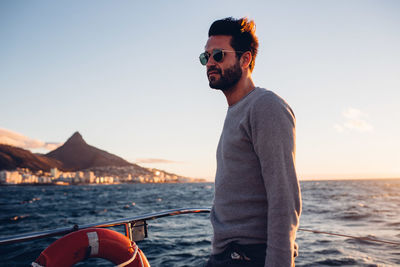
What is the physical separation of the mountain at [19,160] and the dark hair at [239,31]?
15576cm

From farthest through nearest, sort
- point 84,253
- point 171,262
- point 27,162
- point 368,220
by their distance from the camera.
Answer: point 27,162
point 368,220
point 171,262
point 84,253

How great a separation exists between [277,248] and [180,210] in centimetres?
163

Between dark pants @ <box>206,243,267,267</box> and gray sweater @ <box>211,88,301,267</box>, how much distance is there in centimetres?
2

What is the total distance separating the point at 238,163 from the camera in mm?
1222

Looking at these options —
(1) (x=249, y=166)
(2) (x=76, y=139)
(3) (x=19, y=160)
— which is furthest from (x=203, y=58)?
(2) (x=76, y=139)

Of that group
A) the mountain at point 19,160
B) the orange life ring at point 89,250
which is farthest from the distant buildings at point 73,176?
the orange life ring at point 89,250

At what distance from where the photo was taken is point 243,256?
113 centimetres

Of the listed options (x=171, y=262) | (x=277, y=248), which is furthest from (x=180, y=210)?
(x=171, y=262)

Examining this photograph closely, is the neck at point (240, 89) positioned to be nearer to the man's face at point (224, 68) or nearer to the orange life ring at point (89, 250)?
the man's face at point (224, 68)

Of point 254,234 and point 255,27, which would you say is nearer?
point 254,234

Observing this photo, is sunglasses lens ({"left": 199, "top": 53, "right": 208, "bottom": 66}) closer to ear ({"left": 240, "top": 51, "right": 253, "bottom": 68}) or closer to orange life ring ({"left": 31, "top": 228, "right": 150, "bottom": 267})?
ear ({"left": 240, "top": 51, "right": 253, "bottom": 68})

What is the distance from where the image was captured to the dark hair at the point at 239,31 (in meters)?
1.42

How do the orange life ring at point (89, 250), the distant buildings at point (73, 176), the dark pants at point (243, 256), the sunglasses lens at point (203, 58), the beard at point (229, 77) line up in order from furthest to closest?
the distant buildings at point (73, 176) → the orange life ring at point (89, 250) → the sunglasses lens at point (203, 58) → the beard at point (229, 77) → the dark pants at point (243, 256)

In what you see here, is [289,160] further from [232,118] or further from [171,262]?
[171,262]
